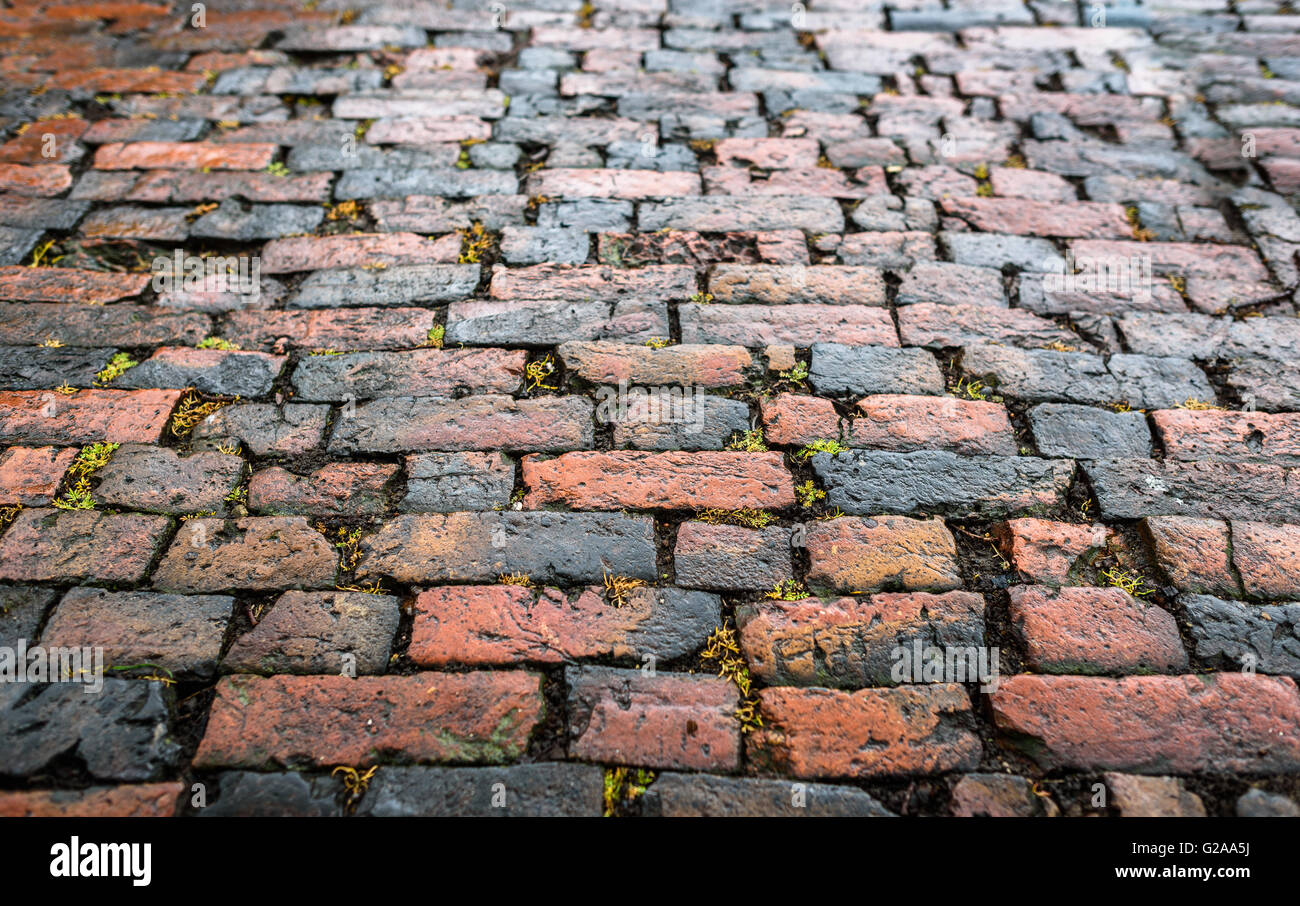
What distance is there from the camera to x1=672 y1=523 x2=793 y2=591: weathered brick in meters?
2.00

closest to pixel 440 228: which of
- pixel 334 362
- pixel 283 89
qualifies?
pixel 334 362

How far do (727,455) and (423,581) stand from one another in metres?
0.88

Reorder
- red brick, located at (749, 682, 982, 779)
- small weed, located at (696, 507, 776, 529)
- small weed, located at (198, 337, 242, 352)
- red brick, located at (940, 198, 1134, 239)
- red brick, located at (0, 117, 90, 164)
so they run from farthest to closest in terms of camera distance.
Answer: red brick, located at (0, 117, 90, 164) → red brick, located at (940, 198, 1134, 239) → small weed, located at (198, 337, 242, 352) → small weed, located at (696, 507, 776, 529) → red brick, located at (749, 682, 982, 779)

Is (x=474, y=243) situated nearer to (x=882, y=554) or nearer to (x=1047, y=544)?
(x=882, y=554)

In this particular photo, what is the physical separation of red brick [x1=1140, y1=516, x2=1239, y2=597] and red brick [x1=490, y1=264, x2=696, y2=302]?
155 cm

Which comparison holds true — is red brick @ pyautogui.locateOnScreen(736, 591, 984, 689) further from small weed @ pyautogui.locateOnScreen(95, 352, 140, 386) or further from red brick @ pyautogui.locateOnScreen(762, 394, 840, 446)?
small weed @ pyautogui.locateOnScreen(95, 352, 140, 386)

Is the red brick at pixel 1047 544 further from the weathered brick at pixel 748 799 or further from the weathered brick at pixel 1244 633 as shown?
the weathered brick at pixel 748 799

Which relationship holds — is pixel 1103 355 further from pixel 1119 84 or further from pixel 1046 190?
pixel 1119 84

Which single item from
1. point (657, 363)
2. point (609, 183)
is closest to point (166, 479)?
point (657, 363)

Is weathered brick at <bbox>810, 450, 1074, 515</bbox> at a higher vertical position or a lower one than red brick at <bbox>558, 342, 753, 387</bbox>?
lower

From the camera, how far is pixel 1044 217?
120 inches

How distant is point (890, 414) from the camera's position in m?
2.37

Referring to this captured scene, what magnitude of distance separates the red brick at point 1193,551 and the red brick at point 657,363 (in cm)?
120

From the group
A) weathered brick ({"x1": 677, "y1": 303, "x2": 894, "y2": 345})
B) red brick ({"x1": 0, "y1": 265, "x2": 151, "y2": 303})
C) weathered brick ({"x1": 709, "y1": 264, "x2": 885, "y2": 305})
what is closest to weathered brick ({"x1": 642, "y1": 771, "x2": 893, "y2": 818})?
weathered brick ({"x1": 677, "y1": 303, "x2": 894, "y2": 345})
